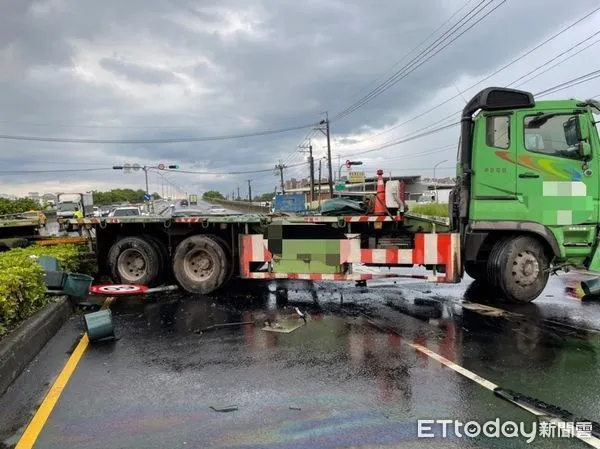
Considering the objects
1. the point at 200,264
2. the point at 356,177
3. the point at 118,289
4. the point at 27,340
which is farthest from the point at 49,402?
the point at 356,177

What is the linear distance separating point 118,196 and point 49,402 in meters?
124

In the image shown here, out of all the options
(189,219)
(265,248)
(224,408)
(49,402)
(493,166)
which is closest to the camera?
(224,408)

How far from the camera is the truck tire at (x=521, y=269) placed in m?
7.26

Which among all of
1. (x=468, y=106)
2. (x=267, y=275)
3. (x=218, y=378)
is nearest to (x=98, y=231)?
(x=267, y=275)

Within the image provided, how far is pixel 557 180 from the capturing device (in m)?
7.12

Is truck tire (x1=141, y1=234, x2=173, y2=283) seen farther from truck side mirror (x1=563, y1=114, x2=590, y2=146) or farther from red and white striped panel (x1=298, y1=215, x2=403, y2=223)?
truck side mirror (x1=563, y1=114, x2=590, y2=146)

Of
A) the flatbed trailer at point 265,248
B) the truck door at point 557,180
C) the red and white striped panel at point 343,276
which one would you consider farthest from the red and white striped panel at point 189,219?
the truck door at point 557,180

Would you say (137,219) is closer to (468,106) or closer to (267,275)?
(267,275)

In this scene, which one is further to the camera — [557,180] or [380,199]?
[380,199]

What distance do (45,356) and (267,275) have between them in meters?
3.86

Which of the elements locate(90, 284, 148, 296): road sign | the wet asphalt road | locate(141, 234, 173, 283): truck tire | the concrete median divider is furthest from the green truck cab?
the concrete median divider

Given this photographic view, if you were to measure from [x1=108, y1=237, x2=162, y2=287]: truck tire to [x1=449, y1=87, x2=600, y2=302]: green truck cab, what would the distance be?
5.80 meters

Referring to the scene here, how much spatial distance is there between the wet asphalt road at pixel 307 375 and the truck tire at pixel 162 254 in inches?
65.1

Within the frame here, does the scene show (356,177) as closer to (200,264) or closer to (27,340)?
(200,264)
